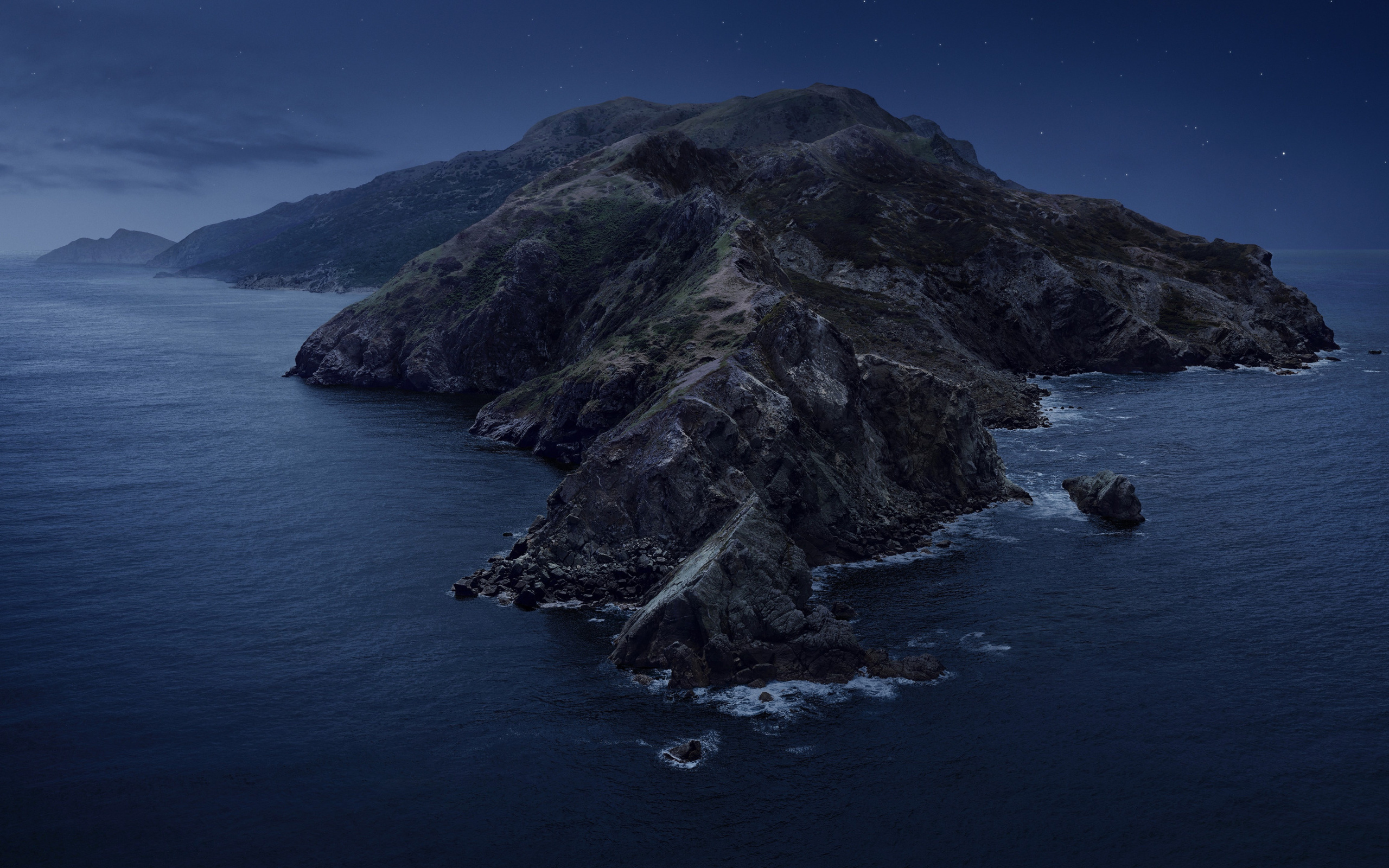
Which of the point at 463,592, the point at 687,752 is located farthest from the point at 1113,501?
the point at 463,592

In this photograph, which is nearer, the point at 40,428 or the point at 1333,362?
the point at 40,428

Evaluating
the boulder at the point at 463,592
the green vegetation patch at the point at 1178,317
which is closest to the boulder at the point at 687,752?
the boulder at the point at 463,592

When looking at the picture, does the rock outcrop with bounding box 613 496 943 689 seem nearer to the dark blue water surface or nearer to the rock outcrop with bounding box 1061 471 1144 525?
the dark blue water surface

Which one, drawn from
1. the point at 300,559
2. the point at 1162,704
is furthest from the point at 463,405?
the point at 1162,704

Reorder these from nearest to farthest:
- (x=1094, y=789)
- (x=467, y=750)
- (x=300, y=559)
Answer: (x=1094, y=789), (x=467, y=750), (x=300, y=559)

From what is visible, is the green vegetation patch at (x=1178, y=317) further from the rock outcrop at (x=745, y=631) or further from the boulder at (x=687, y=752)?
the boulder at (x=687, y=752)

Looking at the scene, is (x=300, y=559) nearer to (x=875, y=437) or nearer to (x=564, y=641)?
(x=564, y=641)

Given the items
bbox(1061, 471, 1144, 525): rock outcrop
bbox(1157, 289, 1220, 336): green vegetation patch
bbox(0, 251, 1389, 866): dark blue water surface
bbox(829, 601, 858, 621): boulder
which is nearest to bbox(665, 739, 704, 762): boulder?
bbox(0, 251, 1389, 866): dark blue water surface

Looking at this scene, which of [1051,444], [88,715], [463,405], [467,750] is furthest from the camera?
[463,405]
